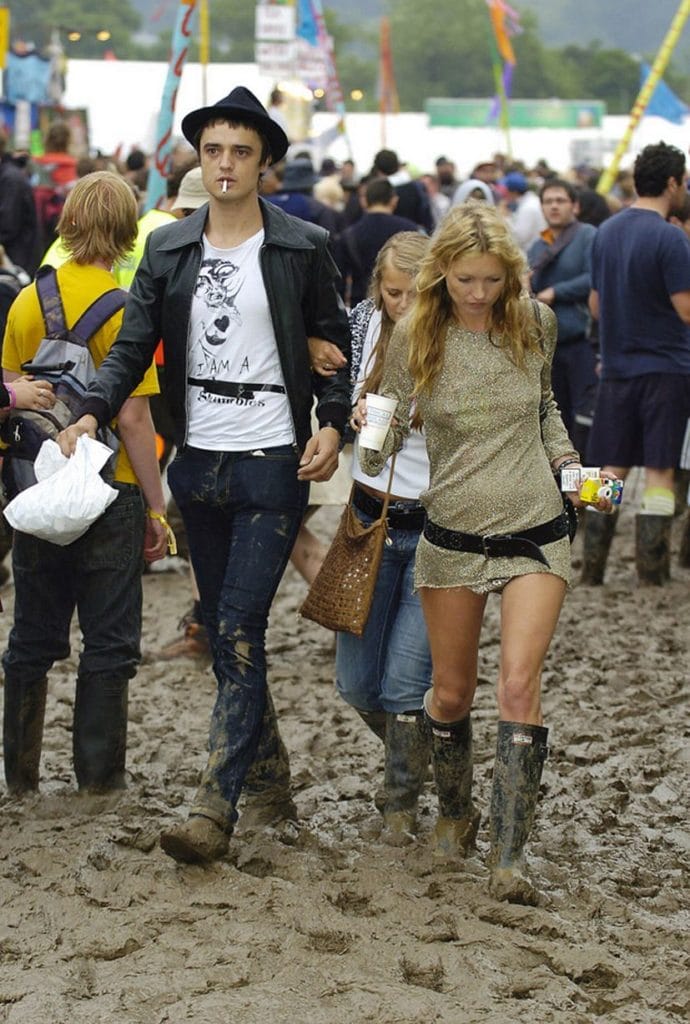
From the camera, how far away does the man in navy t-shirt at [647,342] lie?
27.3 feet

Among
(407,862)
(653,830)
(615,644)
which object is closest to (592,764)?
(653,830)

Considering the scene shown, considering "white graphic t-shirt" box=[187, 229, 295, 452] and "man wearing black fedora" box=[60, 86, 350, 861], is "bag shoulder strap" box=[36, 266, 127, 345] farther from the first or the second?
"white graphic t-shirt" box=[187, 229, 295, 452]

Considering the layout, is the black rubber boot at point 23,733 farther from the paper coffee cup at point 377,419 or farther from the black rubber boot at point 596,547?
the black rubber boot at point 596,547

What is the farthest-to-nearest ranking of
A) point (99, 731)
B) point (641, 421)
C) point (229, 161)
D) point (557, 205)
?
1. point (557, 205)
2. point (641, 421)
3. point (99, 731)
4. point (229, 161)

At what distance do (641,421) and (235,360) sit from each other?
4.46 meters

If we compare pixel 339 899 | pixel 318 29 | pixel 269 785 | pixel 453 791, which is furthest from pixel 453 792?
pixel 318 29

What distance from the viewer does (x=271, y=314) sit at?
4703 millimetres

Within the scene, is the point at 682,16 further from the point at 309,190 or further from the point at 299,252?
the point at 299,252

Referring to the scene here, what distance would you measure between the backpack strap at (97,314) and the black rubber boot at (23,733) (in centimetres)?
118

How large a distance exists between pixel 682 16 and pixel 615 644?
8.21 m

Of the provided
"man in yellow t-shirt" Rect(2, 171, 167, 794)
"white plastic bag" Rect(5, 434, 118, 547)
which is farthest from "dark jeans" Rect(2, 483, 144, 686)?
"white plastic bag" Rect(5, 434, 118, 547)

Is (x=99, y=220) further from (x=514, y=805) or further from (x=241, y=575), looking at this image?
(x=514, y=805)

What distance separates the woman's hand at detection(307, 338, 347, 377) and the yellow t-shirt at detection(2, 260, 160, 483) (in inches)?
21.8

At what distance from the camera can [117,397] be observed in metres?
4.80
